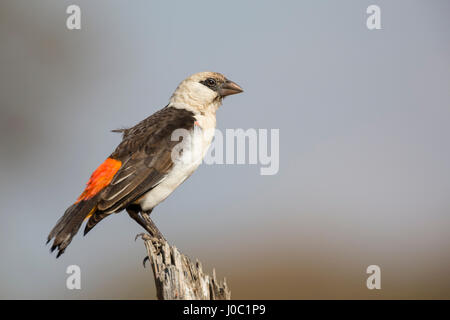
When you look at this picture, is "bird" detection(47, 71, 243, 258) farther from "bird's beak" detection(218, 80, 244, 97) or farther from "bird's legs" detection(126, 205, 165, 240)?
Result: "bird's beak" detection(218, 80, 244, 97)

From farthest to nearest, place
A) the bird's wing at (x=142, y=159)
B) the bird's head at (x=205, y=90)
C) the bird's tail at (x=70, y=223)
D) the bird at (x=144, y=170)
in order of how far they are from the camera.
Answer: the bird's head at (x=205, y=90) < the bird's wing at (x=142, y=159) < the bird at (x=144, y=170) < the bird's tail at (x=70, y=223)

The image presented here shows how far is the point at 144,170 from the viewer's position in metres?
5.55

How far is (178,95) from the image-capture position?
6738mm

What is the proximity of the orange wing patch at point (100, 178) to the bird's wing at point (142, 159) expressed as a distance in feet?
0.21

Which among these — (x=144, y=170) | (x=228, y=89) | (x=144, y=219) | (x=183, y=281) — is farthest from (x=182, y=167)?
(x=183, y=281)

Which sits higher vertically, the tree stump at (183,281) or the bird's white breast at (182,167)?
the bird's white breast at (182,167)

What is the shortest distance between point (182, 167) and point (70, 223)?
4.42 feet

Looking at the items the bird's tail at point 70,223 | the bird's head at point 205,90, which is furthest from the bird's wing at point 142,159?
the bird's head at point 205,90

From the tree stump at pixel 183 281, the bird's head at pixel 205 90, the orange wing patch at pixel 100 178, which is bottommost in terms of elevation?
the tree stump at pixel 183 281

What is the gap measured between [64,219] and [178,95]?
7.84 feet

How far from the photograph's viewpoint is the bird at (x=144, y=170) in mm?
5223

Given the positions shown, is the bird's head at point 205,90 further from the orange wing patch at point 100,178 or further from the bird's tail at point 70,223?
the bird's tail at point 70,223

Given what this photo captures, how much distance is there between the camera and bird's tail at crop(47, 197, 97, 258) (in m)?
4.91
